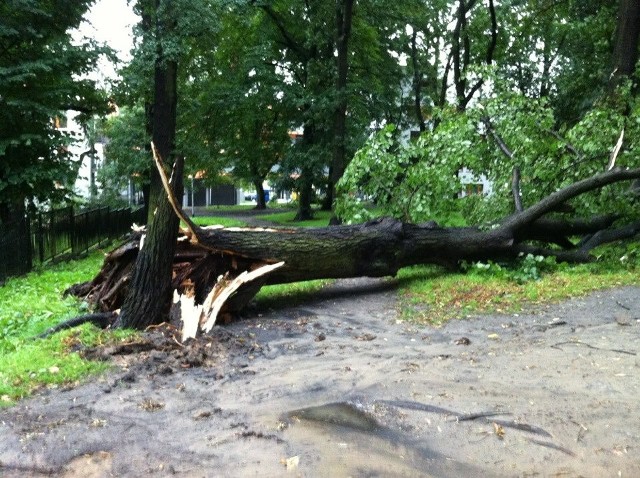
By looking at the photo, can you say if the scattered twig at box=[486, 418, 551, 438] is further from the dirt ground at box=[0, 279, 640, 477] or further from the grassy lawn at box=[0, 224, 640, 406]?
the grassy lawn at box=[0, 224, 640, 406]

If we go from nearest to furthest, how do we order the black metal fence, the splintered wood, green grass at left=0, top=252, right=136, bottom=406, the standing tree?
1. green grass at left=0, top=252, right=136, bottom=406
2. the splintered wood
3. the black metal fence
4. the standing tree

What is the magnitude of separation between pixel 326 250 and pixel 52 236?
8.30 m

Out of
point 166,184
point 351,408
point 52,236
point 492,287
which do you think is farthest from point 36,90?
point 351,408

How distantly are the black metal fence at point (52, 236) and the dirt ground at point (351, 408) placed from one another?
7251 millimetres

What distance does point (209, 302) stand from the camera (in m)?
7.65

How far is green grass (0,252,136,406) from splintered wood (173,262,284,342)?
25.5 inches

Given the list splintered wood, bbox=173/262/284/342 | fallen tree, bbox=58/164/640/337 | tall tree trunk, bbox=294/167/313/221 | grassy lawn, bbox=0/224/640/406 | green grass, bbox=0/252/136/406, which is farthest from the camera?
tall tree trunk, bbox=294/167/313/221

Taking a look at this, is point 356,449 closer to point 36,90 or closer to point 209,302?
point 209,302

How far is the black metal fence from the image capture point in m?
12.7

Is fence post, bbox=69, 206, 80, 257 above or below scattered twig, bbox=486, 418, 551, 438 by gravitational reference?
above

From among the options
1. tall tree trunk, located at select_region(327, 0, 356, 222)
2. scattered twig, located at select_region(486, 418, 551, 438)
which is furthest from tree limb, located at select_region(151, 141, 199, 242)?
tall tree trunk, located at select_region(327, 0, 356, 222)

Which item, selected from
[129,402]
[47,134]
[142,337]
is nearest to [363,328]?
[142,337]

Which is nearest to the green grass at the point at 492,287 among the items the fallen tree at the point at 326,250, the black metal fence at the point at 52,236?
the fallen tree at the point at 326,250

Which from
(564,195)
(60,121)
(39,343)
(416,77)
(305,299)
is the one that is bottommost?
(305,299)
